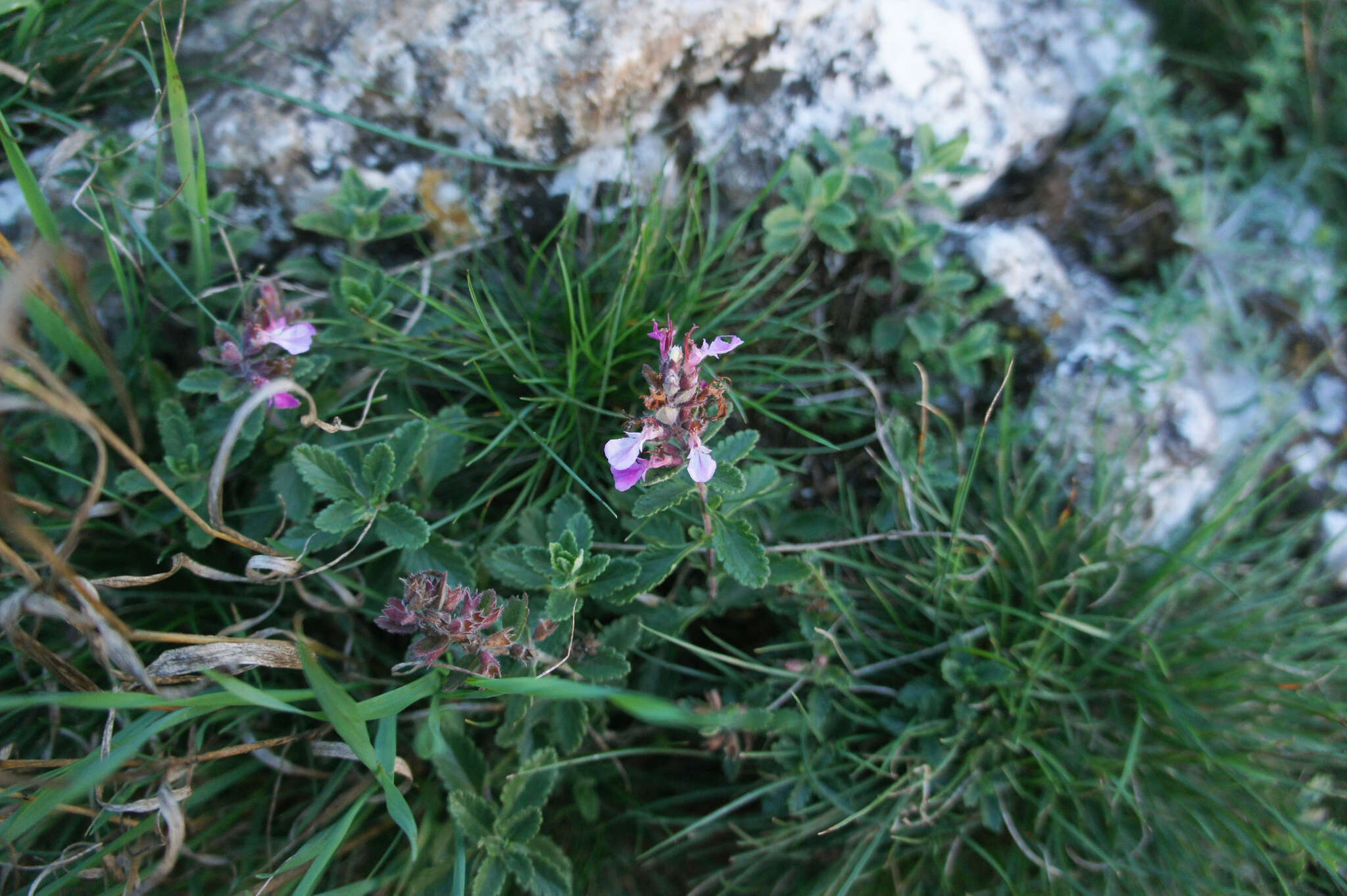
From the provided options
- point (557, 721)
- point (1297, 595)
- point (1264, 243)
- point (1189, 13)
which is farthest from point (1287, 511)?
point (557, 721)

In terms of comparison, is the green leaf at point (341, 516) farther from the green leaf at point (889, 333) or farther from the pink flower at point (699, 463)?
the green leaf at point (889, 333)

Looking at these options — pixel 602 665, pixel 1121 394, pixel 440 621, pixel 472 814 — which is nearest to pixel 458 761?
pixel 472 814

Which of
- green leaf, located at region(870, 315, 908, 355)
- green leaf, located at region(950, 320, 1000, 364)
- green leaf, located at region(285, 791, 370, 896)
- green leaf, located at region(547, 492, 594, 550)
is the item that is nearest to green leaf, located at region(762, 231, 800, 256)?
green leaf, located at region(870, 315, 908, 355)

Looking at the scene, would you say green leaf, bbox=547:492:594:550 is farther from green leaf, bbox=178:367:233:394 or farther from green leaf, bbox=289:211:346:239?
green leaf, bbox=289:211:346:239

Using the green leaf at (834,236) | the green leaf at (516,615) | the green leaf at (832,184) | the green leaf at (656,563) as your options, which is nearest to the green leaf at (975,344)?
the green leaf at (834,236)

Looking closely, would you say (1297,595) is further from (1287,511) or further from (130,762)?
(130,762)

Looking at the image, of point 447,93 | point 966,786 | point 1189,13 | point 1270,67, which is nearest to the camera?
point 966,786

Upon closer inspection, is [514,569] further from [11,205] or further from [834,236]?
[11,205]
